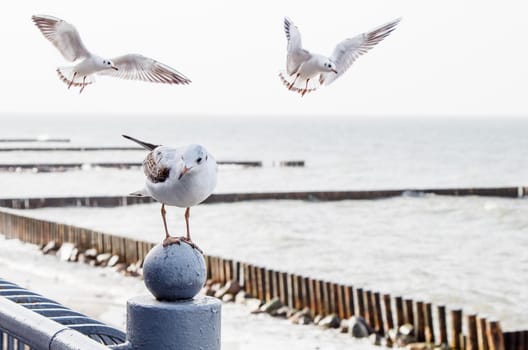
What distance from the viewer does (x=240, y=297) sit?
17.9m

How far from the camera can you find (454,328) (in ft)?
45.9

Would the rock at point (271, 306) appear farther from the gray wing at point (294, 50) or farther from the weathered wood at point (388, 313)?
the gray wing at point (294, 50)

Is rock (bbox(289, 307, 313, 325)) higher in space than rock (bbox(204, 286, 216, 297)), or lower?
lower

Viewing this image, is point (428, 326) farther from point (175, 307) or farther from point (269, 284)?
point (175, 307)

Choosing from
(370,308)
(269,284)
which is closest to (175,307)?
(370,308)

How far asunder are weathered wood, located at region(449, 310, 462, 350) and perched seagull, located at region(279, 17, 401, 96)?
12.1 meters

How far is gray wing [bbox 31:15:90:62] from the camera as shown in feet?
8.08

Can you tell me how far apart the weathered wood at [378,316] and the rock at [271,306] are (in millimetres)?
2156

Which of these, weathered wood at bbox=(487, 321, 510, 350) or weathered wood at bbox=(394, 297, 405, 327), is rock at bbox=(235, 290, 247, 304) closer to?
weathered wood at bbox=(394, 297, 405, 327)

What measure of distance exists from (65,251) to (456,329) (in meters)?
12.6

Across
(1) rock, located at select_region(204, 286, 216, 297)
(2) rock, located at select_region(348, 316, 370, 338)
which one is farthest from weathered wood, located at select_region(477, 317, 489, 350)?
A: (1) rock, located at select_region(204, 286, 216, 297)

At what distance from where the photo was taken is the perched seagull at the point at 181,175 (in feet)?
8.23

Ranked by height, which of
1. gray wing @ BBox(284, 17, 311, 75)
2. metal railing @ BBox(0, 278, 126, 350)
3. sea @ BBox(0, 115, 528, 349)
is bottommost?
sea @ BBox(0, 115, 528, 349)

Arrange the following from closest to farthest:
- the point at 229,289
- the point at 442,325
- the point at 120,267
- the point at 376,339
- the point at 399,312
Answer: the point at 442,325 → the point at 376,339 → the point at 399,312 → the point at 229,289 → the point at 120,267
